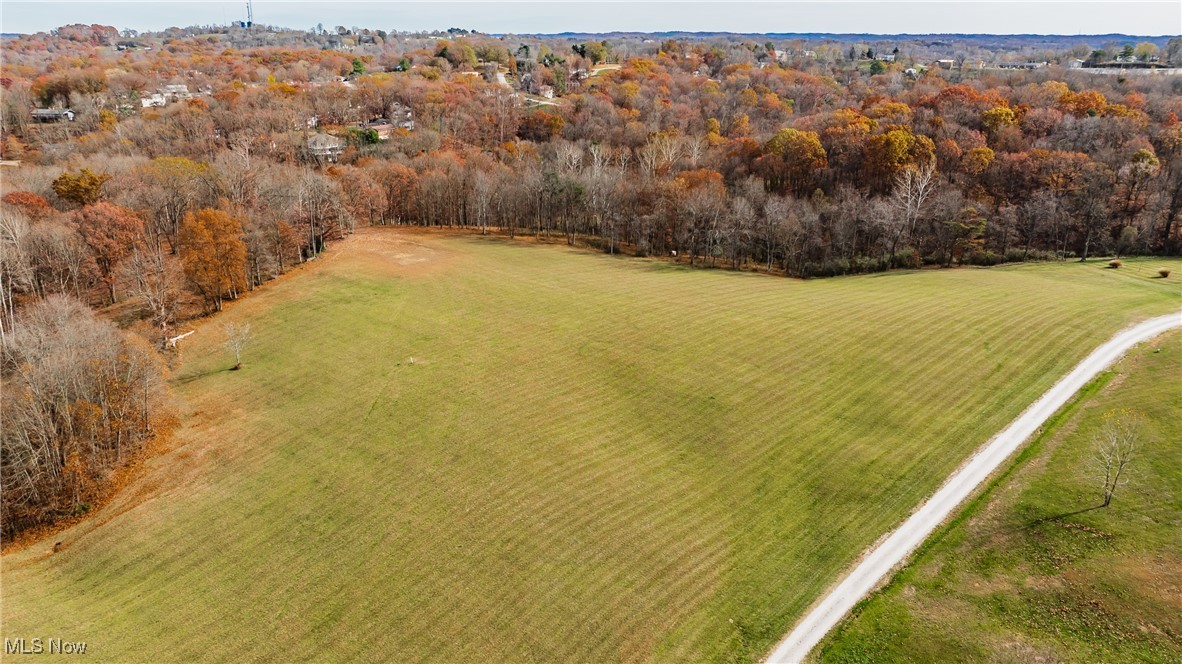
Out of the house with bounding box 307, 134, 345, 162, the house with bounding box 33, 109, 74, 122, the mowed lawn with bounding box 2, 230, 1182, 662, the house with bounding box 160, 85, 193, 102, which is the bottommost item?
the mowed lawn with bounding box 2, 230, 1182, 662

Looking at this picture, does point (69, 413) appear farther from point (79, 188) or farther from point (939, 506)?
point (939, 506)

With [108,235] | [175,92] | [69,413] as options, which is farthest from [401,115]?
[69,413]

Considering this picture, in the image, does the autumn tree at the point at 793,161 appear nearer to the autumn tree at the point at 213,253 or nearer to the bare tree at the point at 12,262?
the autumn tree at the point at 213,253

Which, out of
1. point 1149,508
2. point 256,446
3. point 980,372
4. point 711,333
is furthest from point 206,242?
point 1149,508

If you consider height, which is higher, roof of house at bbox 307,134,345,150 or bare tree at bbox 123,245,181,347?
roof of house at bbox 307,134,345,150

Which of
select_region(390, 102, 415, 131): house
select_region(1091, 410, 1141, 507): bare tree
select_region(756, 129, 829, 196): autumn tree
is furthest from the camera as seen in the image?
select_region(390, 102, 415, 131): house

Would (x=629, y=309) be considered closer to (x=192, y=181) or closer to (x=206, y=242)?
(x=206, y=242)

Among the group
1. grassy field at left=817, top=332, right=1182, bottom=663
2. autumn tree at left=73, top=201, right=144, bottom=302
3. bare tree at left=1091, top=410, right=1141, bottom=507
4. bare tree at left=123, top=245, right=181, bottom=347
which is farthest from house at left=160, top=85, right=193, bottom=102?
bare tree at left=1091, top=410, right=1141, bottom=507

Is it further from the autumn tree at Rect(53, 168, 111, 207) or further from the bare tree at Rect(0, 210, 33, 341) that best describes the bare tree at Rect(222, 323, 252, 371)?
the autumn tree at Rect(53, 168, 111, 207)
